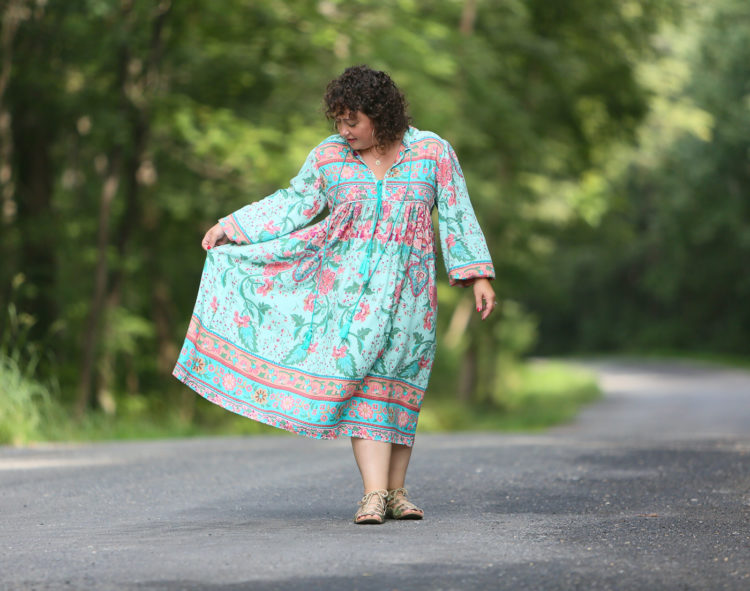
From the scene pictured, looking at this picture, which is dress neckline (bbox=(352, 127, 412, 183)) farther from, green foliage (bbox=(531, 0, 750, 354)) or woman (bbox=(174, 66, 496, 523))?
green foliage (bbox=(531, 0, 750, 354))

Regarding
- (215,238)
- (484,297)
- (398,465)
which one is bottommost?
(398,465)

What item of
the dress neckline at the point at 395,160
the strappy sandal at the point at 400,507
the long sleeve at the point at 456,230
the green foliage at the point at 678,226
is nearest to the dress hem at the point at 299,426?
the strappy sandal at the point at 400,507

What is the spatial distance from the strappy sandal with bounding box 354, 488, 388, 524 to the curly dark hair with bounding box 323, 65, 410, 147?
1494 mm

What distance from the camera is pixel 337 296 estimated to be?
5.16m

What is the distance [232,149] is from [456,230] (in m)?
11.8

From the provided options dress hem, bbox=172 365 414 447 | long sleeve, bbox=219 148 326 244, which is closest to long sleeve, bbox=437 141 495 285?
long sleeve, bbox=219 148 326 244

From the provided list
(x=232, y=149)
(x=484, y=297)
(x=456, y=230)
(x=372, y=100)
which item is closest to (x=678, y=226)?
(x=232, y=149)

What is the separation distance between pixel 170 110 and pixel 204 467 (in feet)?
34.8

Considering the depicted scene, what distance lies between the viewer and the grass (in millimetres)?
19922

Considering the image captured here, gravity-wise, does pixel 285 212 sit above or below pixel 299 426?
above

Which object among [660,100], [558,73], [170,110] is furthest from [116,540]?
[660,100]

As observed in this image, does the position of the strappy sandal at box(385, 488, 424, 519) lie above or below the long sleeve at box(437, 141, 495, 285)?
below

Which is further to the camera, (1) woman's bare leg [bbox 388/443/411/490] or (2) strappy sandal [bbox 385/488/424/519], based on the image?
(1) woman's bare leg [bbox 388/443/411/490]

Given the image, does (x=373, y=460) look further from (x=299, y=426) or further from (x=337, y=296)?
(x=337, y=296)
